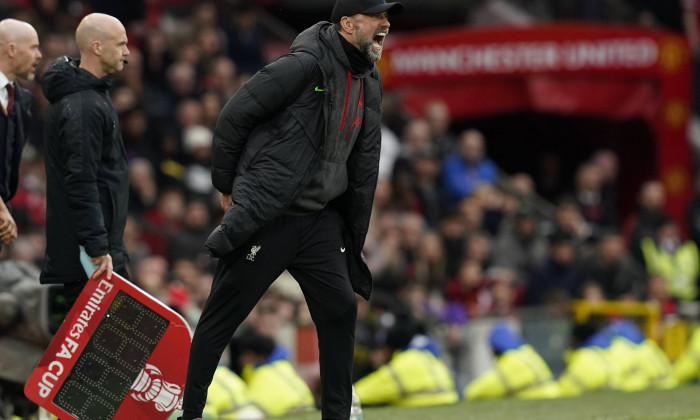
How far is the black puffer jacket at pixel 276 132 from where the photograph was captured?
21.3ft

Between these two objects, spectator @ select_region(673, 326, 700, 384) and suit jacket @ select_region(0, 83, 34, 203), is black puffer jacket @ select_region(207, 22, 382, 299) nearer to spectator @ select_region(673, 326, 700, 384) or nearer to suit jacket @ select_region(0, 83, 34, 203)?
suit jacket @ select_region(0, 83, 34, 203)

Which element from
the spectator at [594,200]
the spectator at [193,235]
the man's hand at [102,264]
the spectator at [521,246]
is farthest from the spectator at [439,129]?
the man's hand at [102,264]

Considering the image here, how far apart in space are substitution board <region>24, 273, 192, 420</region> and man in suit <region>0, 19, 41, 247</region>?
2.38 ft

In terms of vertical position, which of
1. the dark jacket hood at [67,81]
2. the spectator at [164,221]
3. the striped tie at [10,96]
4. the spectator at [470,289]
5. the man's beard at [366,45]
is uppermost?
the man's beard at [366,45]

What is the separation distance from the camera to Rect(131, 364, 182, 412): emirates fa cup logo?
23.7 feet

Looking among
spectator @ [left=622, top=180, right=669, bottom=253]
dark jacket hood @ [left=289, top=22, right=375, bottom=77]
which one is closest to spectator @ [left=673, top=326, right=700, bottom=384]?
spectator @ [left=622, top=180, right=669, bottom=253]

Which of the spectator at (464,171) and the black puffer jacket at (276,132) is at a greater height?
the spectator at (464,171)

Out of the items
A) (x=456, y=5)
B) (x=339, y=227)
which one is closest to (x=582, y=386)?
(x=339, y=227)

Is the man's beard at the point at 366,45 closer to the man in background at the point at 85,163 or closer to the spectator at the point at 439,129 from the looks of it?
the man in background at the point at 85,163

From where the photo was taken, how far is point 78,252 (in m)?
7.24

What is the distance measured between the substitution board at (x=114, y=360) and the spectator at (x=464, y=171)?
8.91 metres

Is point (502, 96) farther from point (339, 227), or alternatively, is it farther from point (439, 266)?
point (339, 227)

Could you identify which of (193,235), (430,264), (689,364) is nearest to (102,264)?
(193,235)

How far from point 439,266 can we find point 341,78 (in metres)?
8.04
